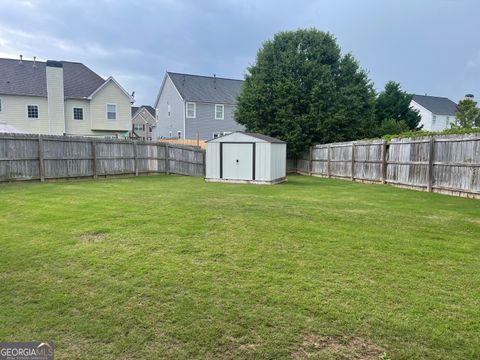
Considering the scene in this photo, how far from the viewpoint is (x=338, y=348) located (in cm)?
254

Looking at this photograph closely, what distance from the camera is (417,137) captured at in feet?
40.5

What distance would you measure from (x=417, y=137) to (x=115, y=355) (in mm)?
12587

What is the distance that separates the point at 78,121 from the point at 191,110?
9250 mm

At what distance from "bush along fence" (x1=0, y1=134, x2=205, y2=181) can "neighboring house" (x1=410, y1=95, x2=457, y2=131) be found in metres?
34.1

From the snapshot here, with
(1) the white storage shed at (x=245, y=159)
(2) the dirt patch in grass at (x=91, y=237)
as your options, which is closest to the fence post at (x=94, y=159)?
(1) the white storage shed at (x=245, y=159)

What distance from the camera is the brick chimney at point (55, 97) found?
25297 millimetres

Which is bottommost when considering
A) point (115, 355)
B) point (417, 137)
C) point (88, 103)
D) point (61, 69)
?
point (115, 355)

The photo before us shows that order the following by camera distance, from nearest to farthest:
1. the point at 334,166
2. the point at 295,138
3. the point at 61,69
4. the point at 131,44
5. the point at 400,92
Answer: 1. the point at 334,166
2. the point at 295,138
3. the point at 131,44
4. the point at 61,69
5. the point at 400,92

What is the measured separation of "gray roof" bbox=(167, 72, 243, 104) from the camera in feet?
102

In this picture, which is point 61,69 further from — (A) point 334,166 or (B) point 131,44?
(A) point 334,166

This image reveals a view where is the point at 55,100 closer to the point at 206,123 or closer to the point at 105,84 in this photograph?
the point at 105,84

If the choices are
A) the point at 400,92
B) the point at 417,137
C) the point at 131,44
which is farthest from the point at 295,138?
the point at 400,92

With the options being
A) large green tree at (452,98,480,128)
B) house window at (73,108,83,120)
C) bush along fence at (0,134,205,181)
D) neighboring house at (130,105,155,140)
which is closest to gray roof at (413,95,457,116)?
large green tree at (452,98,480,128)

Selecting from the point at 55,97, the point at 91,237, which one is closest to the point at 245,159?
the point at 91,237
